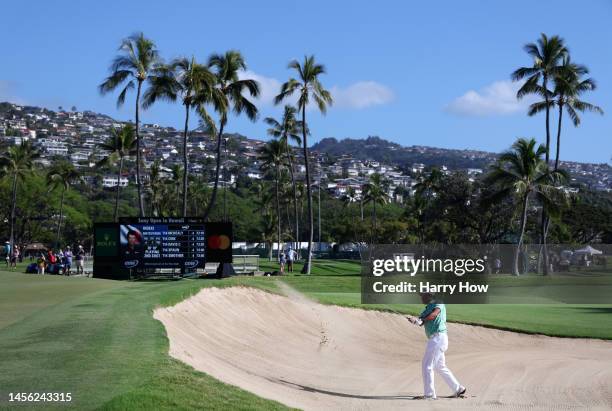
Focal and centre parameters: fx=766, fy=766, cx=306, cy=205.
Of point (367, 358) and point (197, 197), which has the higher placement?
point (197, 197)

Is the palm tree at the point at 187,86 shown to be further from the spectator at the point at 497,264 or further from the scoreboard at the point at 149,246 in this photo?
the spectator at the point at 497,264

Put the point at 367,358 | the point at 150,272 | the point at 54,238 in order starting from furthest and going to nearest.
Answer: the point at 54,238, the point at 150,272, the point at 367,358

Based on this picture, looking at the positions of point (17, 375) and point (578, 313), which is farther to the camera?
point (578, 313)

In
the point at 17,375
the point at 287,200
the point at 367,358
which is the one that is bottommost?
the point at 367,358

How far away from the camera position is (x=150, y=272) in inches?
1369

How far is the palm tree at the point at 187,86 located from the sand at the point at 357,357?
A: 22.9 metres

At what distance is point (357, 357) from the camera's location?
1916 centimetres

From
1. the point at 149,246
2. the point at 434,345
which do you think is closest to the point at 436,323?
the point at 434,345

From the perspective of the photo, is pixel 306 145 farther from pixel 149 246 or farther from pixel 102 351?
pixel 102 351

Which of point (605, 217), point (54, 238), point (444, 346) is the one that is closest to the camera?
point (444, 346)

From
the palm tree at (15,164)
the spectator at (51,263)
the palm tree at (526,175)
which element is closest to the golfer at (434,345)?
the spectator at (51,263)

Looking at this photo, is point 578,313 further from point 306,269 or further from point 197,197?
point 197,197

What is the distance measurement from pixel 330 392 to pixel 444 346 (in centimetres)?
226

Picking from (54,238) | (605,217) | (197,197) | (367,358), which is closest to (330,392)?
(367,358)
